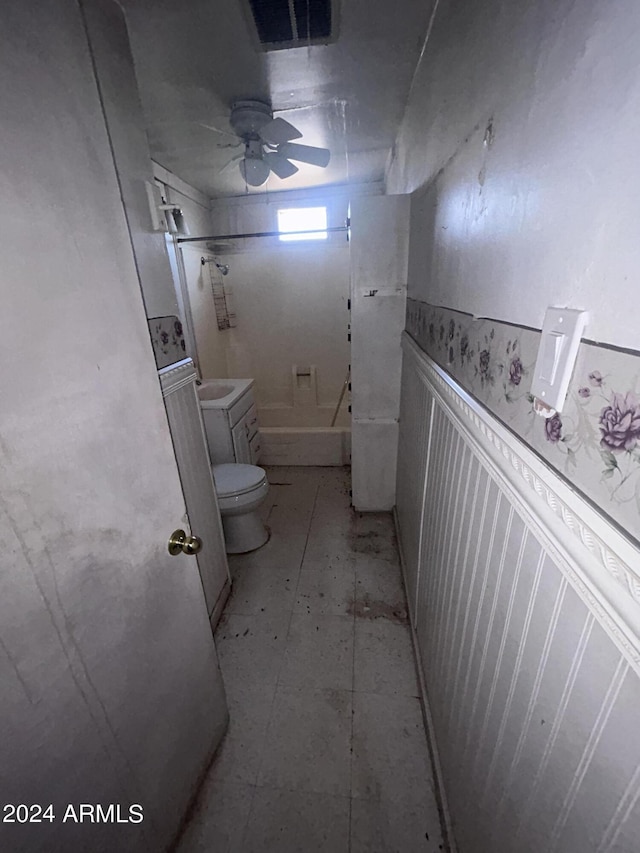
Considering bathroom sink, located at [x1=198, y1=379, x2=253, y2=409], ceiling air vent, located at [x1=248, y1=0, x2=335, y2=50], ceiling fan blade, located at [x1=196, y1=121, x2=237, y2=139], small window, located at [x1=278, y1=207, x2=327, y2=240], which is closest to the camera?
ceiling air vent, located at [x1=248, y1=0, x2=335, y2=50]

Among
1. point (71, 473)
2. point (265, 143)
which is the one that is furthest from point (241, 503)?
point (265, 143)

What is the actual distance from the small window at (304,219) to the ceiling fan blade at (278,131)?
1.42 meters

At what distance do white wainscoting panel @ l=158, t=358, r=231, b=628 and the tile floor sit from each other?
0.20 meters

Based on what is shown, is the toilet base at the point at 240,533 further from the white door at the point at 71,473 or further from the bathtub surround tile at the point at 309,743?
the white door at the point at 71,473

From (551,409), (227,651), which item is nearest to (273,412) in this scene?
(227,651)

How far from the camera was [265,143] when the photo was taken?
192cm

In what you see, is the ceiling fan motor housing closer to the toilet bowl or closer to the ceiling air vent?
the ceiling air vent

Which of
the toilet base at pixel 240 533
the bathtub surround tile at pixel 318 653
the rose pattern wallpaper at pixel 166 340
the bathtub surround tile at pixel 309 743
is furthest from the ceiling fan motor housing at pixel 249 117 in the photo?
the bathtub surround tile at pixel 309 743

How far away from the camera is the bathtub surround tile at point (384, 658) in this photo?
1.35 meters

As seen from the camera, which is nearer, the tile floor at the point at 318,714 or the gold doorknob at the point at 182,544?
the gold doorknob at the point at 182,544

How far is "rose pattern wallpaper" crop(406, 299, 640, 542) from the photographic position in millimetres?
360

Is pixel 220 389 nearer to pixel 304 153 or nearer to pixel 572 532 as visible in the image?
pixel 304 153

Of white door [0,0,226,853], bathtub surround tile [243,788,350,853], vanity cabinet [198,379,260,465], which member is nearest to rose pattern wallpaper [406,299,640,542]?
white door [0,0,226,853]

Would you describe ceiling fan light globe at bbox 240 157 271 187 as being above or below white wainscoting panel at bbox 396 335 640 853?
above
